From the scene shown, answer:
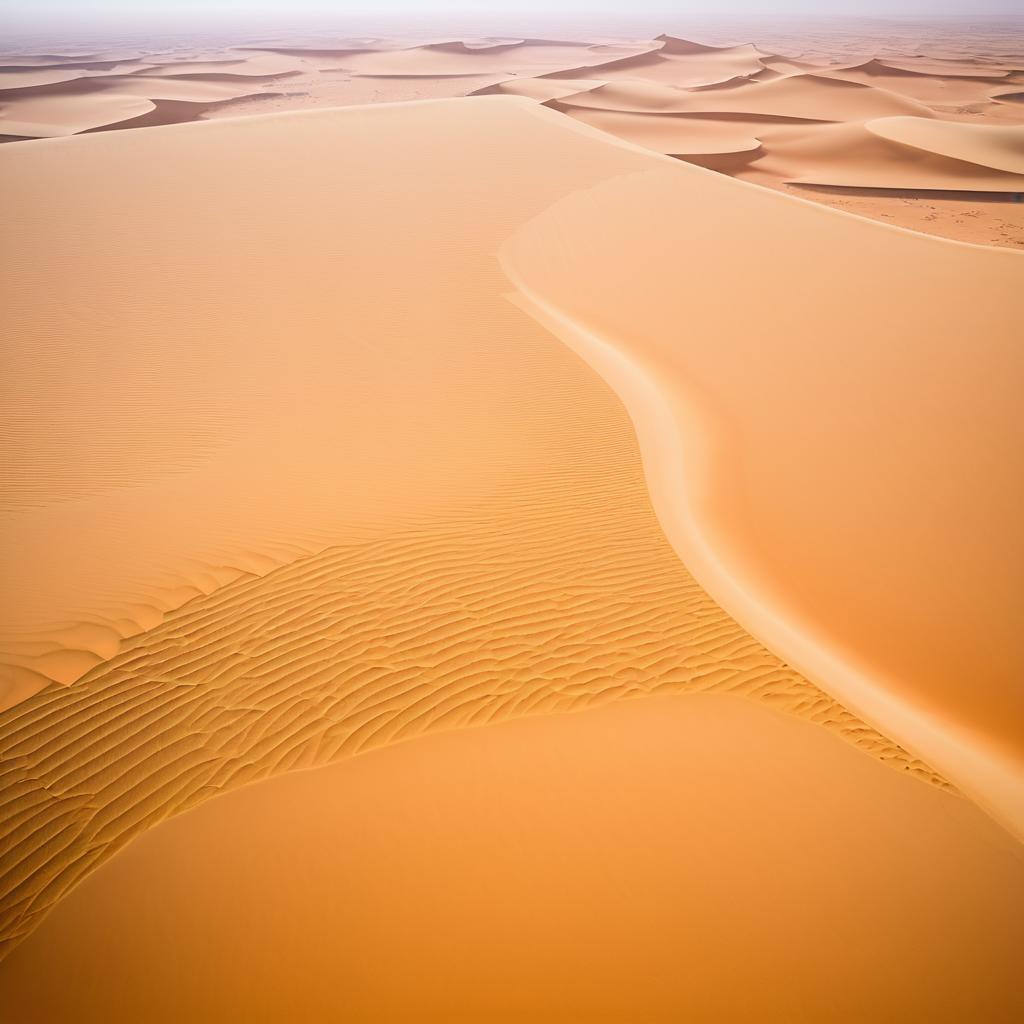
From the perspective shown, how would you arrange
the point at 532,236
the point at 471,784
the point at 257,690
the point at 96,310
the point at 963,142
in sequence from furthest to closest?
1. the point at 963,142
2. the point at 532,236
3. the point at 96,310
4. the point at 257,690
5. the point at 471,784

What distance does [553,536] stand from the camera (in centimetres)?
591

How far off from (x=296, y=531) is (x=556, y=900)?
3746mm

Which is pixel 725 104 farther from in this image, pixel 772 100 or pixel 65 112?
pixel 65 112

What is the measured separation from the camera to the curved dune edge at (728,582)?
405cm

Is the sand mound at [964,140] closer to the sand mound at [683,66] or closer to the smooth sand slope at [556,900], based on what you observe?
the sand mound at [683,66]

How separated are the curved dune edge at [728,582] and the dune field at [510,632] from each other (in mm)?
38

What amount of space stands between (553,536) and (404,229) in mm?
10558

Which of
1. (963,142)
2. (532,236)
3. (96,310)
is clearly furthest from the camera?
(963,142)

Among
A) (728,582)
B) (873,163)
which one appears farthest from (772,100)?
(728,582)

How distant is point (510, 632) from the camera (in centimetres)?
488

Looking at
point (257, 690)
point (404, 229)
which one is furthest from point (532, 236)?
point (257, 690)

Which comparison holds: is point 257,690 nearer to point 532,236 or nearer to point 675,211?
point 532,236

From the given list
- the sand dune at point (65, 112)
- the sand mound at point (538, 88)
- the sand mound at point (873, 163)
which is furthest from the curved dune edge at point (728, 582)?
the sand mound at point (538, 88)

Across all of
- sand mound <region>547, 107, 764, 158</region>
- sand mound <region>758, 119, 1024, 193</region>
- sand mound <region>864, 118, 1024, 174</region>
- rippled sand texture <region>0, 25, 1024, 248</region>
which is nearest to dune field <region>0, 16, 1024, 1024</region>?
rippled sand texture <region>0, 25, 1024, 248</region>
